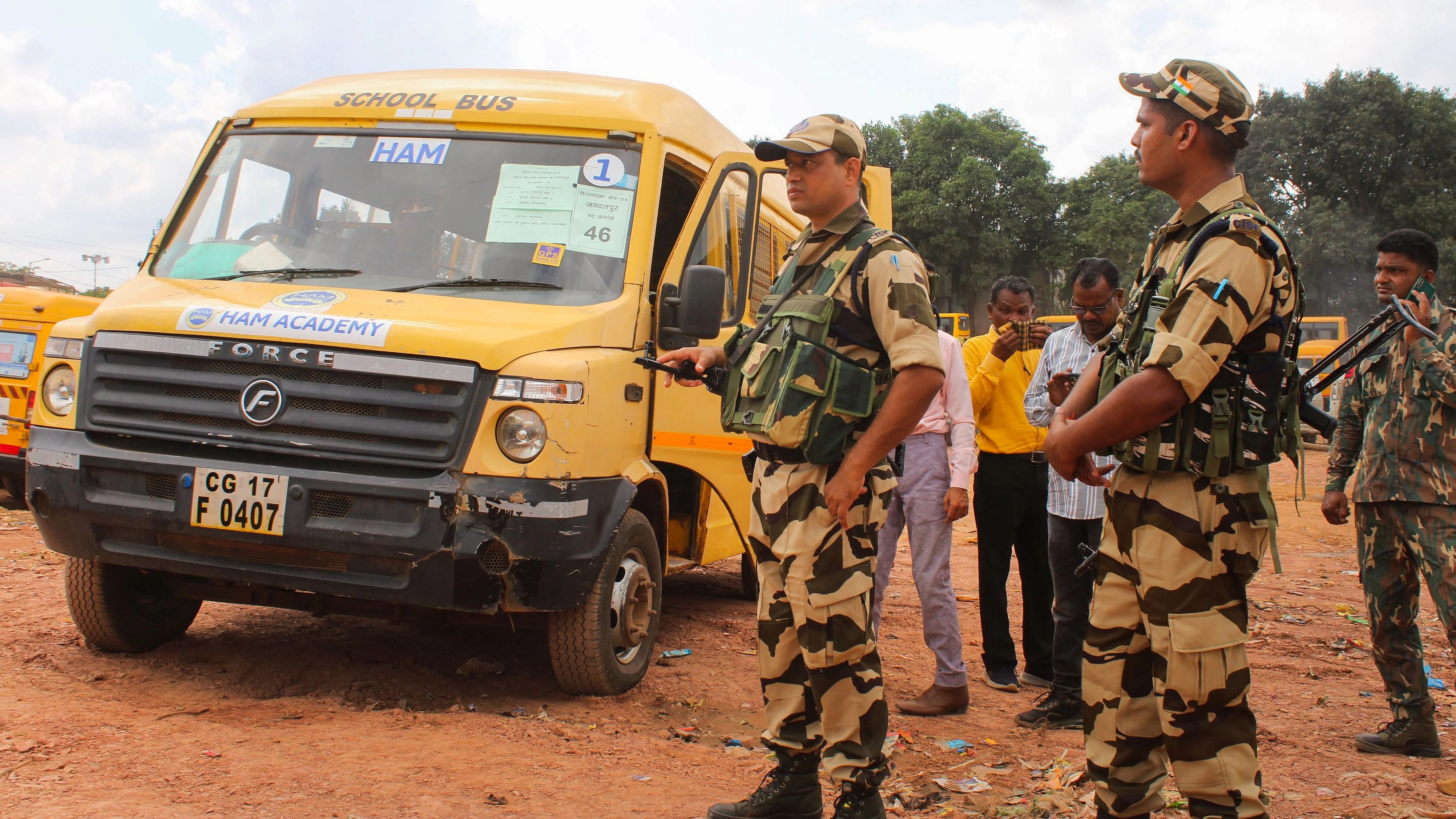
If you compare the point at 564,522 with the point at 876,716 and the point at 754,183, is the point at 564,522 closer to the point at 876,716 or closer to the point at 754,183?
the point at 876,716

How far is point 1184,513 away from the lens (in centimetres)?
244

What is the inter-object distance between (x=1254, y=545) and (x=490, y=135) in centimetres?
351

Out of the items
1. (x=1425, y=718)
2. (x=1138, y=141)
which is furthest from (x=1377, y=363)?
(x=1138, y=141)

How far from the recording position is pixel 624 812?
10.5 ft

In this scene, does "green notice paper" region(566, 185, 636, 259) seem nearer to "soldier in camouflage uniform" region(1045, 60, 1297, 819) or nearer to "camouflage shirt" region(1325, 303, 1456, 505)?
"soldier in camouflage uniform" region(1045, 60, 1297, 819)

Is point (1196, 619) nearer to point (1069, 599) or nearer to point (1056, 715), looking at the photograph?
point (1069, 599)

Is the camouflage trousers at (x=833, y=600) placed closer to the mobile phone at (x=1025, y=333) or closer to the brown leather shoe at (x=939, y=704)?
the brown leather shoe at (x=939, y=704)

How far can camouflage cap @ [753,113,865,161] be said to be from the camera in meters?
3.08

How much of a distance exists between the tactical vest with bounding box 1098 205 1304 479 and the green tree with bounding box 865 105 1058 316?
1595 inches

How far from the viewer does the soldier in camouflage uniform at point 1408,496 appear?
4070mm

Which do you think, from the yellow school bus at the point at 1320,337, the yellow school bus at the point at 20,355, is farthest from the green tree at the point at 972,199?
the yellow school bus at the point at 20,355

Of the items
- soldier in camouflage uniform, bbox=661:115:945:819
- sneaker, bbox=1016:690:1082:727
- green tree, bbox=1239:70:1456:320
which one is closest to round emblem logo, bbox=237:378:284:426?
soldier in camouflage uniform, bbox=661:115:945:819

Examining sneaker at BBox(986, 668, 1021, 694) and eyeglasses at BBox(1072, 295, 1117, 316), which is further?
sneaker at BBox(986, 668, 1021, 694)

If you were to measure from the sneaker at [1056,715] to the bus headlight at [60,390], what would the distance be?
4055 millimetres
